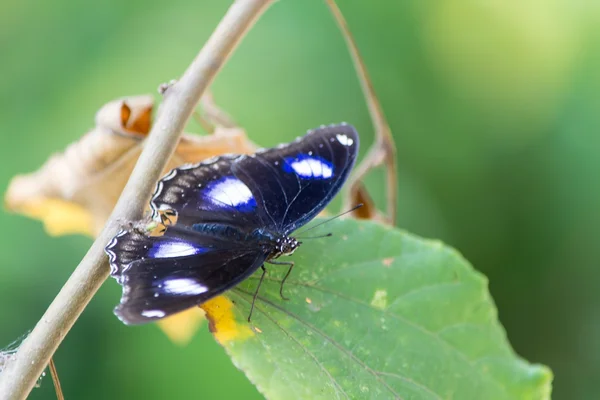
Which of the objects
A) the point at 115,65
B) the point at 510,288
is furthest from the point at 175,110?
the point at 510,288

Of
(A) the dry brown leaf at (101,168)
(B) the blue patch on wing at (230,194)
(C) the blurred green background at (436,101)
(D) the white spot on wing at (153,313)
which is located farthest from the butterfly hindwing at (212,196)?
(C) the blurred green background at (436,101)

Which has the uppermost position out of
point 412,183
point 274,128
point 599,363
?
point 274,128

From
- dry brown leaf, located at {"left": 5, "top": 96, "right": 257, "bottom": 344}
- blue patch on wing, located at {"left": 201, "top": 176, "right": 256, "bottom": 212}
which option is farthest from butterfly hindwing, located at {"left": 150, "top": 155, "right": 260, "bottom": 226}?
dry brown leaf, located at {"left": 5, "top": 96, "right": 257, "bottom": 344}

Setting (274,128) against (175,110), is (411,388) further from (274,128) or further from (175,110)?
(274,128)

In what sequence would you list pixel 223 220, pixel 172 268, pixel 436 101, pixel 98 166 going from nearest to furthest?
pixel 172 268
pixel 223 220
pixel 98 166
pixel 436 101

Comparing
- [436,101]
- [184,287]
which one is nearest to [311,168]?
[184,287]

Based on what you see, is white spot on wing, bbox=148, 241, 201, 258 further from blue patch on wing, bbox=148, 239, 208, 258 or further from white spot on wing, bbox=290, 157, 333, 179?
white spot on wing, bbox=290, 157, 333, 179

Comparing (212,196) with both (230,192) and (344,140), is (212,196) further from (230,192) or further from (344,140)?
(344,140)
